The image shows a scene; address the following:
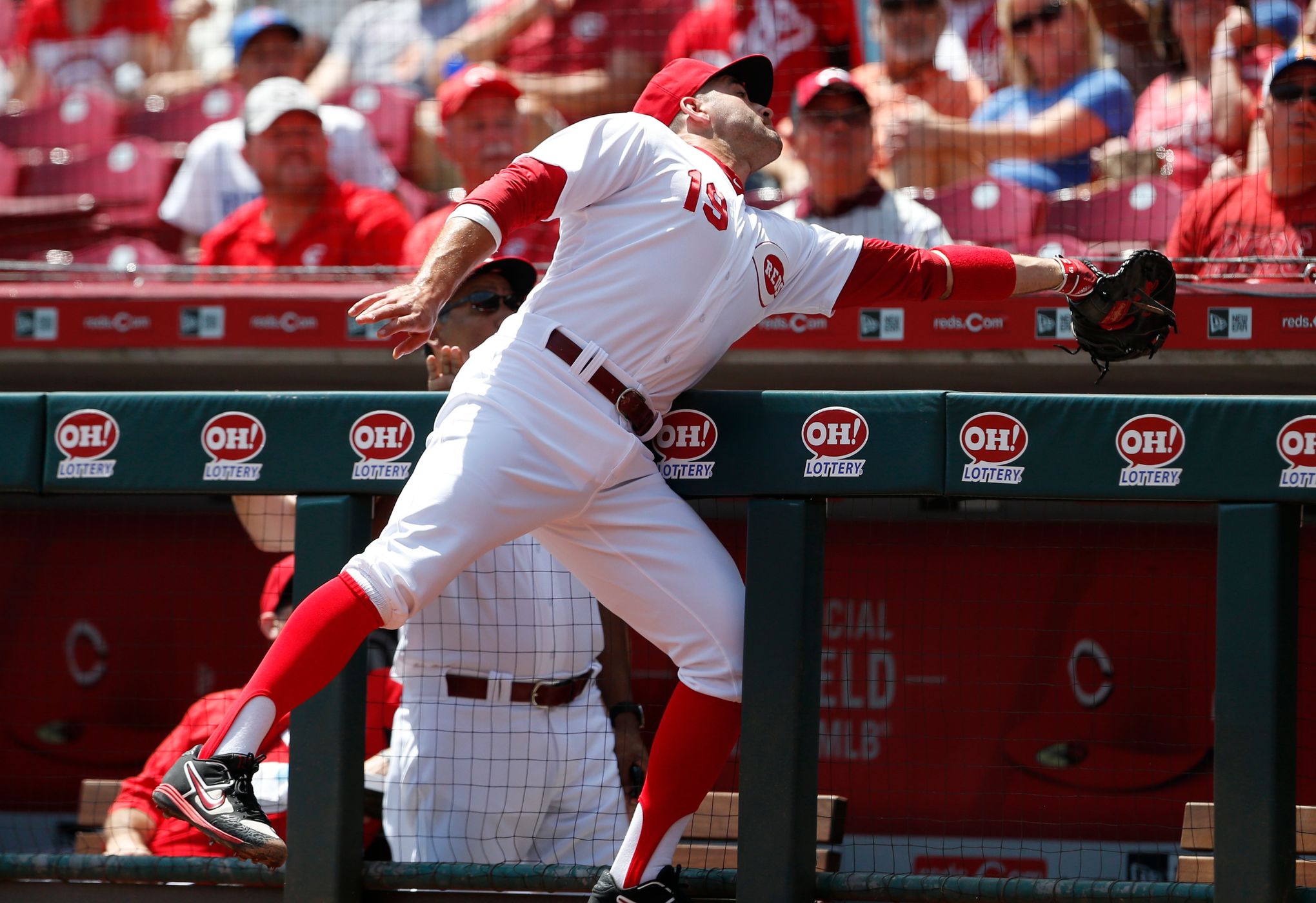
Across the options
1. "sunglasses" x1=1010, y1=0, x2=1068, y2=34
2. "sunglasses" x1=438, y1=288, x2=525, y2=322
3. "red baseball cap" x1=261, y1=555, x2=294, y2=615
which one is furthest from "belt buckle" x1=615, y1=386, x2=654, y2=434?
"sunglasses" x1=1010, y1=0, x2=1068, y2=34

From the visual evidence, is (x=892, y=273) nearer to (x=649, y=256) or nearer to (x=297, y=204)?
(x=649, y=256)

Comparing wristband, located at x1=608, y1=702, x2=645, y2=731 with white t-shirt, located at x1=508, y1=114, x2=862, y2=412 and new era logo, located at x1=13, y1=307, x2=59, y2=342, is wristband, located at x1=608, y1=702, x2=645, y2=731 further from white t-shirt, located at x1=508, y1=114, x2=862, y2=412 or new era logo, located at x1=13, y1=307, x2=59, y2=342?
new era logo, located at x1=13, y1=307, x2=59, y2=342

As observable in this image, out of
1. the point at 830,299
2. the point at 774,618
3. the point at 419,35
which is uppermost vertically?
the point at 419,35

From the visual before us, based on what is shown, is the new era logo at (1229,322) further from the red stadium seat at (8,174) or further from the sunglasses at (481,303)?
the red stadium seat at (8,174)

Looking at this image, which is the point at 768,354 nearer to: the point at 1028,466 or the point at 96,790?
the point at 1028,466

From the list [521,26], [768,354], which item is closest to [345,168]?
[521,26]

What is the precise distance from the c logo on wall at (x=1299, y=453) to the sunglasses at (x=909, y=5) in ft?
9.61

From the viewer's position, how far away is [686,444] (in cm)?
236

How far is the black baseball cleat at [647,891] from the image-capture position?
2180 millimetres

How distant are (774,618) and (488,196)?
0.79 m

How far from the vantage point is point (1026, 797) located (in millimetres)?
3502

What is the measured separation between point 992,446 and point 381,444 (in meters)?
1.02

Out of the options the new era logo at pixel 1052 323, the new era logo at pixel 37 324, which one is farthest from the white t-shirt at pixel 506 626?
the new era logo at pixel 37 324

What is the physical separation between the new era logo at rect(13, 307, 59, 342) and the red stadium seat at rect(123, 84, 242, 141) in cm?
175
